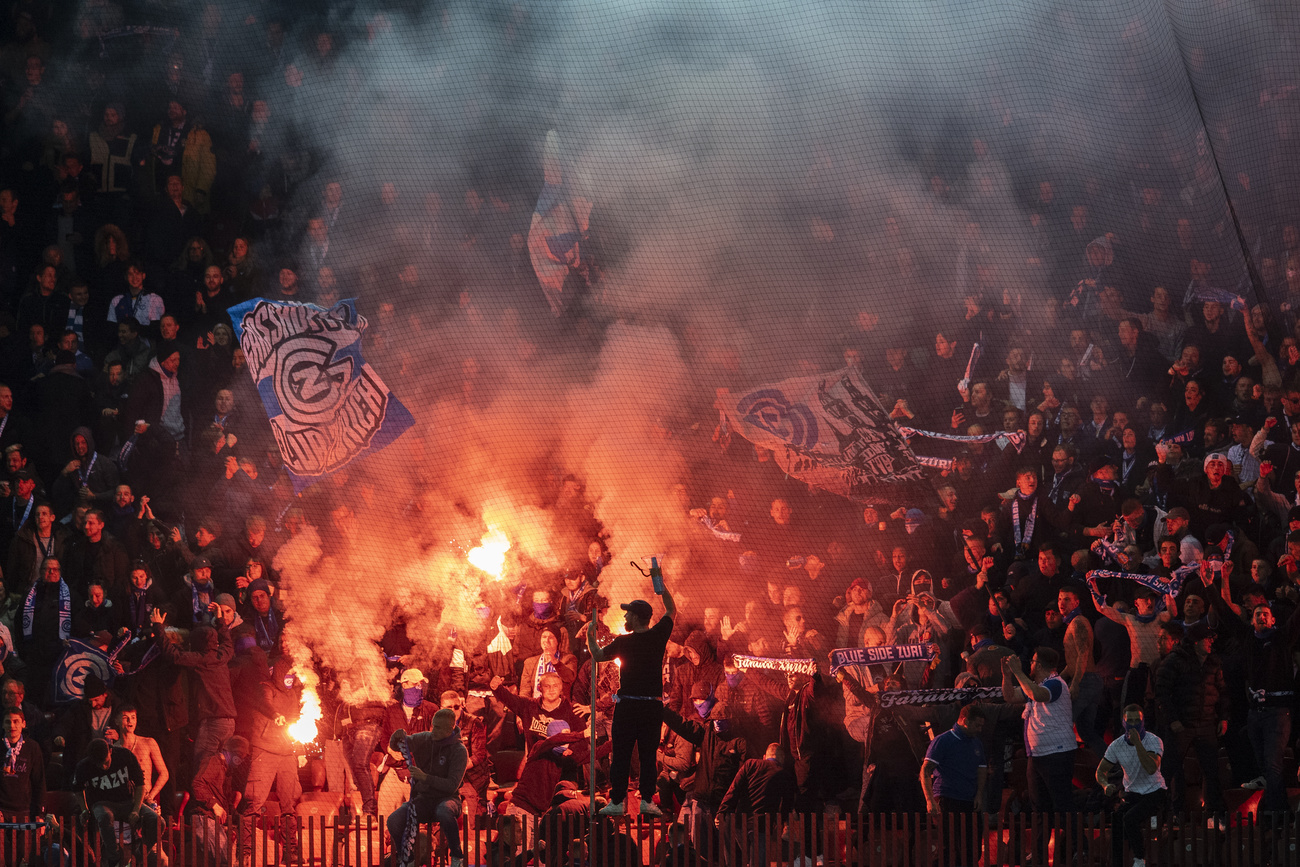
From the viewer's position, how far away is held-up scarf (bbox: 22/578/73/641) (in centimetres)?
936

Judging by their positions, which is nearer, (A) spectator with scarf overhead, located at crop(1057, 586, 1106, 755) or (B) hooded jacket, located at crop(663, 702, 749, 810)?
(A) spectator with scarf overhead, located at crop(1057, 586, 1106, 755)

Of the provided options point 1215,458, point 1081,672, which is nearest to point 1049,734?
point 1081,672

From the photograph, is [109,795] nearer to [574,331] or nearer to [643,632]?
[643,632]

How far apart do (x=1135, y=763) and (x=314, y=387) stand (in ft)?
22.4

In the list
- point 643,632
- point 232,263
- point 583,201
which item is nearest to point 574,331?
point 583,201

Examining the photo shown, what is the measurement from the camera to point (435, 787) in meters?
6.51

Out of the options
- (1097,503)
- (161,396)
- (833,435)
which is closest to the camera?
(1097,503)

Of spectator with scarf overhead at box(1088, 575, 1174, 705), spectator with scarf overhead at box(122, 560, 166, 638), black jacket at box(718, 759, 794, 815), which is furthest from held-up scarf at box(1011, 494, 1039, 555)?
spectator with scarf overhead at box(122, 560, 166, 638)

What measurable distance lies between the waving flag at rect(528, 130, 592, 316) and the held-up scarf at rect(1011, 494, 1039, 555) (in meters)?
4.05

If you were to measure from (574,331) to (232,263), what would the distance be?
285 cm

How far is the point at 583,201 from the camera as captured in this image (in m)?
10.8

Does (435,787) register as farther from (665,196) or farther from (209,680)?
(665,196)

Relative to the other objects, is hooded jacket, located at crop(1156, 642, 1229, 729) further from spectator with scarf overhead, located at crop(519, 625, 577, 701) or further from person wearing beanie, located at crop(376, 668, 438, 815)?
person wearing beanie, located at crop(376, 668, 438, 815)

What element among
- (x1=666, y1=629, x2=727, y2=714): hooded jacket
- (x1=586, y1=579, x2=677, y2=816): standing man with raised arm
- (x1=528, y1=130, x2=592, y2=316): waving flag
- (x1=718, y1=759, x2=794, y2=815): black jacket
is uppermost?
(x1=528, y1=130, x2=592, y2=316): waving flag
